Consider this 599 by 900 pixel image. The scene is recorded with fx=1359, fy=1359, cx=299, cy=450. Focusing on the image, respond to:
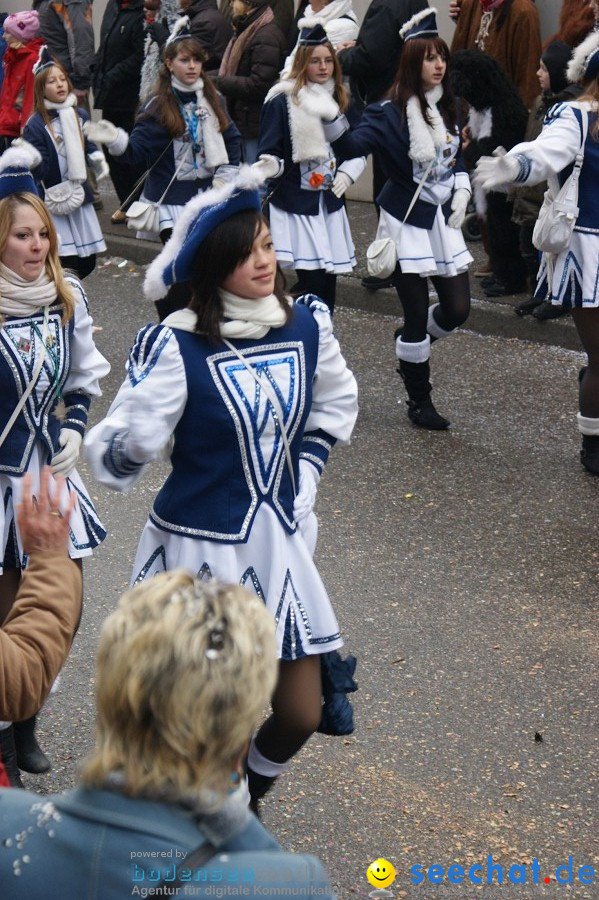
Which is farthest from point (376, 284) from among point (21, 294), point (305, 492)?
point (305, 492)

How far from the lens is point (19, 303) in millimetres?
4109

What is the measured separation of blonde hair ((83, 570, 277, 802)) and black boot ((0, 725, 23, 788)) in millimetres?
2194

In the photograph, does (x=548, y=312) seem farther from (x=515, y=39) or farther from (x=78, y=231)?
(x=78, y=231)

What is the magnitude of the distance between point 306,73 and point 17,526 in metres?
3.99

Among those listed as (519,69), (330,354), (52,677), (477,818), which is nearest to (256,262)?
(330,354)

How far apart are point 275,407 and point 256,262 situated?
0.37 m

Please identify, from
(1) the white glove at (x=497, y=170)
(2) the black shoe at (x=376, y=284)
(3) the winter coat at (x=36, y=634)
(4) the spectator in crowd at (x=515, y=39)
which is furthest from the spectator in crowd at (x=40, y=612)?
(4) the spectator in crowd at (x=515, y=39)

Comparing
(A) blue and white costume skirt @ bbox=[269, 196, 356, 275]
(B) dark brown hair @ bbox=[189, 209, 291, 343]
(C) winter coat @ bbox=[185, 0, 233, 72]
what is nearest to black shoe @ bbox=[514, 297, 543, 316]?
(A) blue and white costume skirt @ bbox=[269, 196, 356, 275]

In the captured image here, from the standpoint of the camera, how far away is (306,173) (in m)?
7.34

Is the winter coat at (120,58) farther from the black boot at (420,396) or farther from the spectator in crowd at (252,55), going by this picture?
the black boot at (420,396)

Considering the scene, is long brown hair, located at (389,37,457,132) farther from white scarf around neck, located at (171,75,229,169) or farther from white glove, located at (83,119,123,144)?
white glove, located at (83,119,123,144)

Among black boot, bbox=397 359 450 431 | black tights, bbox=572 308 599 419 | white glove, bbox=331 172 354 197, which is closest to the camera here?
black tights, bbox=572 308 599 419

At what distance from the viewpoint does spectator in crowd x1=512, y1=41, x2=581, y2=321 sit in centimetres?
750

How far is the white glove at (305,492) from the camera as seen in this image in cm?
355
